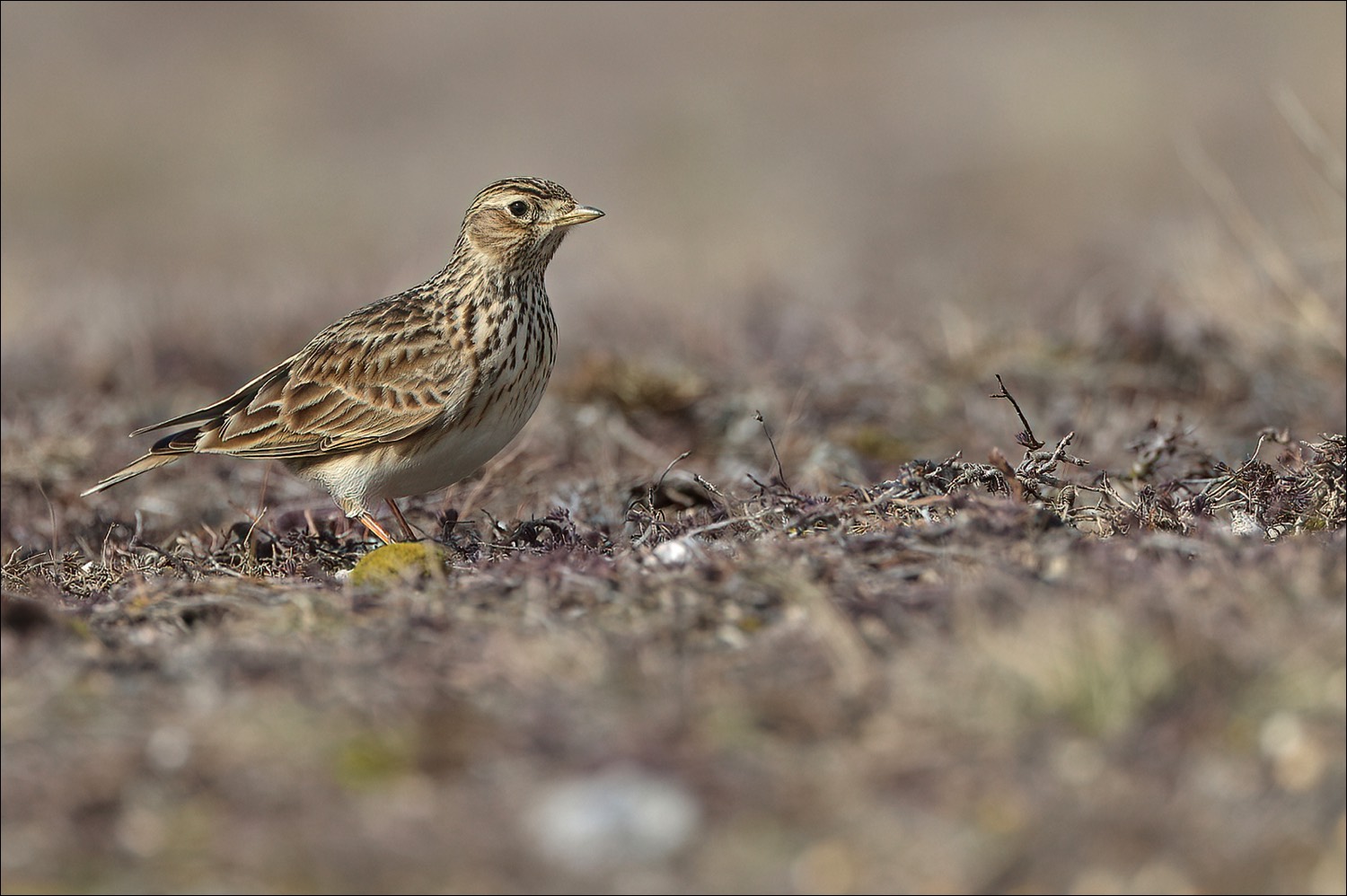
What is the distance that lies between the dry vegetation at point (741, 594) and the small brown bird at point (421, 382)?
28cm

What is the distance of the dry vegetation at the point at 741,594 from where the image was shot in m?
2.78

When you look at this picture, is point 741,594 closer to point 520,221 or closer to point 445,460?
point 445,460

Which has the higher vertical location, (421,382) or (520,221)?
(520,221)

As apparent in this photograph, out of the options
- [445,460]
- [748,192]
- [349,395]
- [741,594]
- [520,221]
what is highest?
[748,192]

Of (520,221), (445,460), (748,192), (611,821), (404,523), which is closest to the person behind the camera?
(611,821)

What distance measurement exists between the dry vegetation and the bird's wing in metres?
0.38

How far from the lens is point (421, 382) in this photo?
541 cm

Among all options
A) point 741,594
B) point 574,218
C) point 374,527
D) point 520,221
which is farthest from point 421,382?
point 741,594

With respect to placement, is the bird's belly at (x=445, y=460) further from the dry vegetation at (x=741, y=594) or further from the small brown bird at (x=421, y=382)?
the dry vegetation at (x=741, y=594)

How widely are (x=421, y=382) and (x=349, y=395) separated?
1.20 feet

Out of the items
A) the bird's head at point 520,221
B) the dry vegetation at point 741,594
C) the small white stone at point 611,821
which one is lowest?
the small white stone at point 611,821

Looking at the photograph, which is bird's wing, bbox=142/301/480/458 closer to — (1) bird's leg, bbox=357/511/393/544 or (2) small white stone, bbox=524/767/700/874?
(1) bird's leg, bbox=357/511/393/544

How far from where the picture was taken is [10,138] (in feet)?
78.8

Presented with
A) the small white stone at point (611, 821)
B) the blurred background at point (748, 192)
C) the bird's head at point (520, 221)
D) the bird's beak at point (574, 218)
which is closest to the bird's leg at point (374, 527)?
the bird's head at point (520, 221)
